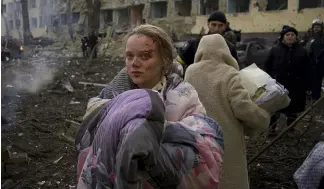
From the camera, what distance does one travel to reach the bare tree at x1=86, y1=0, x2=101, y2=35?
81.8 ft

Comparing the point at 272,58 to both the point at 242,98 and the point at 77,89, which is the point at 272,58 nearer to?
the point at 242,98

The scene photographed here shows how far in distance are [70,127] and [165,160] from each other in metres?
4.80

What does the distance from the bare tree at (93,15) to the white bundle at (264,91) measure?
74.7 ft

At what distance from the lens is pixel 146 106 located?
1.08 m

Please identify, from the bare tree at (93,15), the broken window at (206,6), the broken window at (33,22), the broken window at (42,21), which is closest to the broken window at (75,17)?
the bare tree at (93,15)

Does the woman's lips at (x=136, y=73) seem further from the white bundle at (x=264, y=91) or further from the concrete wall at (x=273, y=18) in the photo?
the concrete wall at (x=273, y=18)

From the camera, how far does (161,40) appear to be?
1.31 m

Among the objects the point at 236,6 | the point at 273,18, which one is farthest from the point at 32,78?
the point at 236,6

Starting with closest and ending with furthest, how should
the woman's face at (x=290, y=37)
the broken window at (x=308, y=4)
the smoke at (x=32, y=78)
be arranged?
the woman's face at (x=290, y=37) → the smoke at (x=32, y=78) → the broken window at (x=308, y=4)

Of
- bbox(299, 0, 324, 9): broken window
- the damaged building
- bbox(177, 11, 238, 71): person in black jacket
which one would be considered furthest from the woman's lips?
bbox(299, 0, 324, 9): broken window

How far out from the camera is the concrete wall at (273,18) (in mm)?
17391

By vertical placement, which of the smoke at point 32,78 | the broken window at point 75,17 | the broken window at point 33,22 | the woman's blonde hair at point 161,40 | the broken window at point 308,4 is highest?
the broken window at point 308,4

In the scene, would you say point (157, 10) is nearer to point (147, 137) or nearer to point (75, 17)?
point (75, 17)

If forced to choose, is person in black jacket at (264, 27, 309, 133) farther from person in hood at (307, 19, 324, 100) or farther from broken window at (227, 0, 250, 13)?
broken window at (227, 0, 250, 13)
